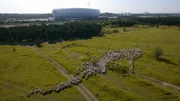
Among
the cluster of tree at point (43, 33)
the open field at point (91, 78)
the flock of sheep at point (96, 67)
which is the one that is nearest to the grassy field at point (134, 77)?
the open field at point (91, 78)

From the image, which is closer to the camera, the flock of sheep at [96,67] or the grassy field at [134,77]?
the grassy field at [134,77]

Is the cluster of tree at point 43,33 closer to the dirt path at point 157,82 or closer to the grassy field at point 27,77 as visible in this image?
the grassy field at point 27,77

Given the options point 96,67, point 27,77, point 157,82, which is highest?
point 96,67

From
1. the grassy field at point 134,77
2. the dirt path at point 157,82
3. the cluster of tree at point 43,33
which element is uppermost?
the cluster of tree at point 43,33

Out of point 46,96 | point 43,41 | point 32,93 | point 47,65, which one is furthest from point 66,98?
point 43,41

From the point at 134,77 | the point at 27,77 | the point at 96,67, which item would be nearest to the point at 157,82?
the point at 134,77

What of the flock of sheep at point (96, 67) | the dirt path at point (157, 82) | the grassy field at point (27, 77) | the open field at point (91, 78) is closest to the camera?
the open field at point (91, 78)

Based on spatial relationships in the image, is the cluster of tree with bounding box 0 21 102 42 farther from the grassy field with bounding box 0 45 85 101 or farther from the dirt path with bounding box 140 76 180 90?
the dirt path with bounding box 140 76 180 90

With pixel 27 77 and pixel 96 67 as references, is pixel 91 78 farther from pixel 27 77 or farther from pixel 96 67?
pixel 27 77
